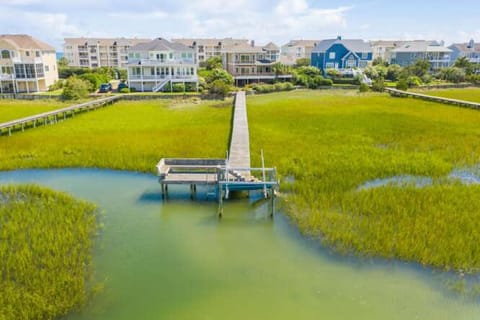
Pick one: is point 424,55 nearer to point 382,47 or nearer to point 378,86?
point 382,47

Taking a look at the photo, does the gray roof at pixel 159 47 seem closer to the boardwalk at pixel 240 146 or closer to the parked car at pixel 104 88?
the parked car at pixel 104 88

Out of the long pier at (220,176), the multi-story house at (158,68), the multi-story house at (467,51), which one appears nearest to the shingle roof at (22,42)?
the multi-story house at (158,68)

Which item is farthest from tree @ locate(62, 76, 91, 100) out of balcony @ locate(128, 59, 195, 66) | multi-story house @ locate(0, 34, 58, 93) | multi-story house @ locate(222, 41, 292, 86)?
multi-story house @ locate(222, 41, 292, 86)

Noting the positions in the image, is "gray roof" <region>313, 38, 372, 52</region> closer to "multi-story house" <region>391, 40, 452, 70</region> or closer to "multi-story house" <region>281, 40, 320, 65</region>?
"multi-story house" <region>391, 40, 452, 70</region>

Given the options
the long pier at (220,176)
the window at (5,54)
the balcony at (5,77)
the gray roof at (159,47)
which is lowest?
the long pier at (220,176)

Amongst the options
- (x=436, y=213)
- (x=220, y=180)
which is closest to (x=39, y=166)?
(x=220, y=180)

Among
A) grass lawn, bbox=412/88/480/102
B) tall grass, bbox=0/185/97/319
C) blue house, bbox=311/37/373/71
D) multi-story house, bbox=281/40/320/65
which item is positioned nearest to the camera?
tall grass, bbox=0/185/97/319
